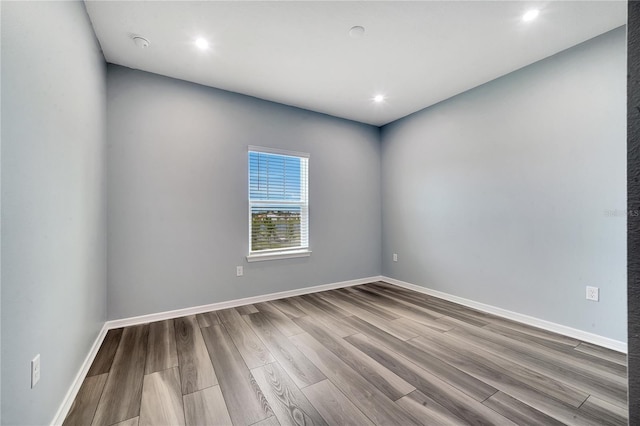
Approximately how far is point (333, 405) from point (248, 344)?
101 cm

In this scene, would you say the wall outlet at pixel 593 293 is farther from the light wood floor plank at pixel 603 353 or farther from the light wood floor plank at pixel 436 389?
the light wood floor plank at pixel 436 389

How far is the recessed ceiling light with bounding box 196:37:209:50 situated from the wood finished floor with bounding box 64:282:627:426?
2626mm

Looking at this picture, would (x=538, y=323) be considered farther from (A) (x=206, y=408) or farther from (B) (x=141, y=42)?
(B) (x=141, y=42)

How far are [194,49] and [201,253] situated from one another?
2071mm

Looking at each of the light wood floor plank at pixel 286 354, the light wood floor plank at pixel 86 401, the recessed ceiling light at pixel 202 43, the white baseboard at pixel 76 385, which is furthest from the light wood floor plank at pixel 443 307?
the recessed ceiling light at pixel 202 43

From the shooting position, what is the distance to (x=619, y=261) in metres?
2.15

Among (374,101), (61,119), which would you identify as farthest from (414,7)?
(61,119)

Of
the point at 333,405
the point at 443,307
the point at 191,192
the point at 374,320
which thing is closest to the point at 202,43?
the point at 191,192

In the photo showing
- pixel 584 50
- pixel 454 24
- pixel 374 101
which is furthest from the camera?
pixel 374 101

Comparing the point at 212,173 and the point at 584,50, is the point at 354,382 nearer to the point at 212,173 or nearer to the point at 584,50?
the point at 212,173

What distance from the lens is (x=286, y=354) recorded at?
6.86 feet

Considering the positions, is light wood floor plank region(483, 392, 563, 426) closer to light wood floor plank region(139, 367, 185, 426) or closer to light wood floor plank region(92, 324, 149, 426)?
light wood floor plank region(139, 367, 185, 426)

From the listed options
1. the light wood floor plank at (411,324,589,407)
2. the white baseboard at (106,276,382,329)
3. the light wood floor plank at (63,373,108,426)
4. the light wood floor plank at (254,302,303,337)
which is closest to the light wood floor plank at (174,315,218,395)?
the white baseboard at (106,276,382,329)

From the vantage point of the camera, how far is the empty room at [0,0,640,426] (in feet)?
4.64
